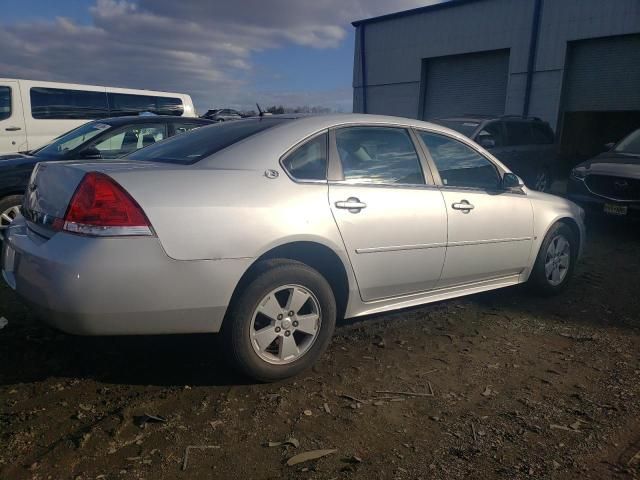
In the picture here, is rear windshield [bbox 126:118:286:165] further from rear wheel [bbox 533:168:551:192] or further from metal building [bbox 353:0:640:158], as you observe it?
metal building [bbox 353:0:640:158]

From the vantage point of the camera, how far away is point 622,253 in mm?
6621

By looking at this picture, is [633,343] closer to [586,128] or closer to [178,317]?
[178,317]

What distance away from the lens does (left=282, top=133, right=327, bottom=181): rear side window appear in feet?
10.4

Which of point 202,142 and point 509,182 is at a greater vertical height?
point 202,142

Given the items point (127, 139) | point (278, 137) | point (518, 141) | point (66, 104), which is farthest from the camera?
point (66, 104)

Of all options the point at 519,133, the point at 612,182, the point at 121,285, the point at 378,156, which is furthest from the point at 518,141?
the point at 121,285

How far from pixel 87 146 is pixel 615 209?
678cm

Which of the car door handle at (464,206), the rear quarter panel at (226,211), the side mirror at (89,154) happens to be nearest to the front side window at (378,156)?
the car door handle at (464,206)

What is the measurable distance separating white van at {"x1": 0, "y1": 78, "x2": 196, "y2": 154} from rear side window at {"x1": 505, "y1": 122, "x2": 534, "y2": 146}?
6.84 m

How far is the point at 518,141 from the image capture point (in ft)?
31.9

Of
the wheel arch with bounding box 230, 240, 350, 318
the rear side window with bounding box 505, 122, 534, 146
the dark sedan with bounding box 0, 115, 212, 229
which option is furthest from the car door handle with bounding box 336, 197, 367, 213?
the rear side window with bounding box 505, 122, 534, 146

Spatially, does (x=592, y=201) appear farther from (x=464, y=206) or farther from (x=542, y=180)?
(x=464, y=206)

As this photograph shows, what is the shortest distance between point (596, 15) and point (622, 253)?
10.6 meters

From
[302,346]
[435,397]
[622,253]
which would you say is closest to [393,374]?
[435,397]
